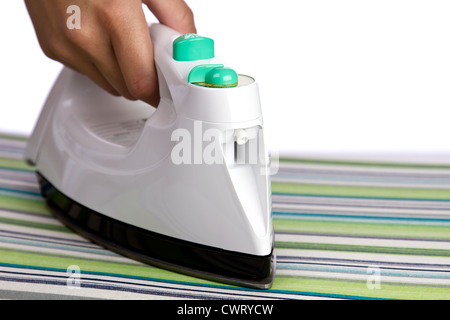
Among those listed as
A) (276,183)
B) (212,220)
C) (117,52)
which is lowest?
(276,183)

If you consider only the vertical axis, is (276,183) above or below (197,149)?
below

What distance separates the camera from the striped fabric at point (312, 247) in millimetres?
937

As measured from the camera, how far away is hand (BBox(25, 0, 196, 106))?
99 cm

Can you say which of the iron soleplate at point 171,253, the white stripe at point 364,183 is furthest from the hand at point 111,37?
the white stripe at point 364,183

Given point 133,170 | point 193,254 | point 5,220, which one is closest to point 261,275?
point 193,254

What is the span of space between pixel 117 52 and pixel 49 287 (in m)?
0.36

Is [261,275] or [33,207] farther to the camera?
[33,207]

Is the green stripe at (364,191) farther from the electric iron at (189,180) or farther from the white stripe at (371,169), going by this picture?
the electric iron at (189,180)

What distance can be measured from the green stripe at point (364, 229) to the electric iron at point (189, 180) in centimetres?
20

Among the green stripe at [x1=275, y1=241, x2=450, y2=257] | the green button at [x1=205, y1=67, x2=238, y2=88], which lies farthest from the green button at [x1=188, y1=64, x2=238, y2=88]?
the green stripe at [x1=275, y1=241, x2=450, y2=257]

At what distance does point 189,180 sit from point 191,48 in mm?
193

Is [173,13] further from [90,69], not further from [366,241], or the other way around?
[366,241]

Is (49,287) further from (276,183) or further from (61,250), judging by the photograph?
(276,183)
